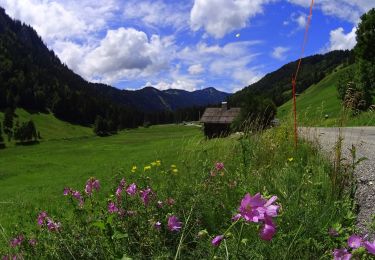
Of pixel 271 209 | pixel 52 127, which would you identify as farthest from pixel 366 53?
pixel 52 127

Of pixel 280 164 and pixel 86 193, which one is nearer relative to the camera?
pixel 86 193

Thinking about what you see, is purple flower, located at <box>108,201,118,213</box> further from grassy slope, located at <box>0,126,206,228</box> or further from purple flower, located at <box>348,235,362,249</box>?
purple flower, located at <box>348,235,362,249</box>

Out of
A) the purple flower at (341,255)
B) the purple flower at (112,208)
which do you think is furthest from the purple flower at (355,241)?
the purple flower at (112,208)

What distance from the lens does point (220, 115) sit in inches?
2894

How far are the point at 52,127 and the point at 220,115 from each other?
110 meters

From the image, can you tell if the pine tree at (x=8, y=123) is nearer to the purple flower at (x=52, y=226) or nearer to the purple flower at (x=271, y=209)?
the purple flower at (x=52, y=226)

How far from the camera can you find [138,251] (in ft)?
13.0

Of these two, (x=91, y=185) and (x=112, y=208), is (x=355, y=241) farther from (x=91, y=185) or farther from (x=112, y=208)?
(x=91, y=185)

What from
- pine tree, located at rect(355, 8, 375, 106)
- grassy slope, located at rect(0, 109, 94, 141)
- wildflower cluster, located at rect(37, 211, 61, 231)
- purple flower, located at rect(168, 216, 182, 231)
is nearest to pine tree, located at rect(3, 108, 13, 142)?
grassy slope, located at rect(0, 109, 94, 141)

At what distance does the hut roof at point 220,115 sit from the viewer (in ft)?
237

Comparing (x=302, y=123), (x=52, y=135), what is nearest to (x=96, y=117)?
(x=52, y=135)

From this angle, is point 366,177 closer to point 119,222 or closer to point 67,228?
point 119,222

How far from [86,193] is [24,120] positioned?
169900 millimetres

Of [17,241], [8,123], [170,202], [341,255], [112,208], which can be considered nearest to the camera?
[341,255]
